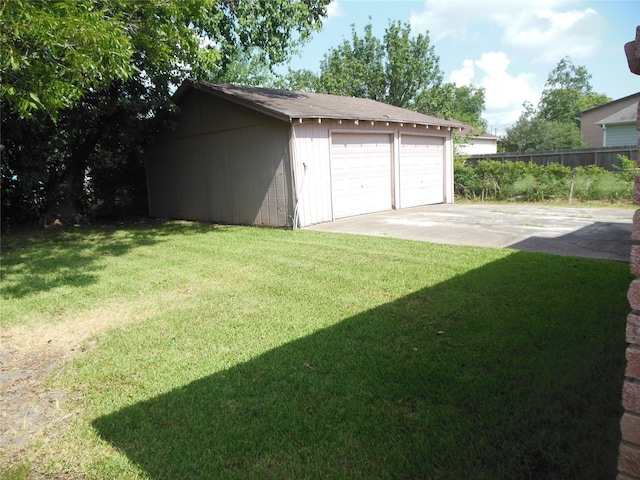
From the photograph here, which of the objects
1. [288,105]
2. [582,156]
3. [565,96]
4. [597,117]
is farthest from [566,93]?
[288,105]

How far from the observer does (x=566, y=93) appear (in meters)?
58.4

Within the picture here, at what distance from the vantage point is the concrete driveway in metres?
7.13

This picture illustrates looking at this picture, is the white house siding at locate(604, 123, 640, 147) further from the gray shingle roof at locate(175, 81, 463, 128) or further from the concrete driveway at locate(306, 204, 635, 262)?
the gray shingle roof at locate(175, 81, 463, 128)

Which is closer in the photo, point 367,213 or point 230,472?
point 230,472

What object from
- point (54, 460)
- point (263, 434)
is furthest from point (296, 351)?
point (54, 460)

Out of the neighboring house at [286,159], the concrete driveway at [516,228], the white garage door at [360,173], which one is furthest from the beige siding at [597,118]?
the white garage door at [360,173]

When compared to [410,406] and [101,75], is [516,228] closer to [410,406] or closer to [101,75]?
[410,406]

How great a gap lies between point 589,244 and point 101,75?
7.81 metres

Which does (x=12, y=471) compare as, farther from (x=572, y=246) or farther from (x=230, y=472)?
(x=572, y=246)

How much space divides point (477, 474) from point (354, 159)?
34.8ft

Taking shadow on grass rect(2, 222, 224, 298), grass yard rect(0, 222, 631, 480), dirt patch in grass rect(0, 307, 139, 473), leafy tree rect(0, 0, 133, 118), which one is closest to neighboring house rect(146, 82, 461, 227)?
shadow on grass rect(2, 222, 224, 298)

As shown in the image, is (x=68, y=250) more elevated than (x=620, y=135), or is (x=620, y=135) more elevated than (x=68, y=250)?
(x=620, y=135)

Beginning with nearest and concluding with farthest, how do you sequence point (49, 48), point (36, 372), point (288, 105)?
point (36, 372), point (49, 48), point (288, 105)

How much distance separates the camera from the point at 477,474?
84.5 inches
